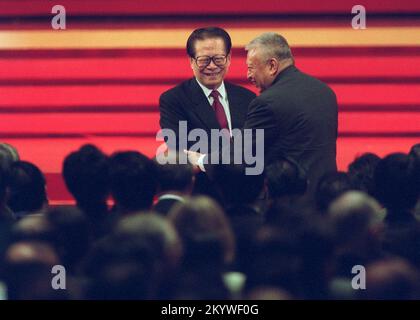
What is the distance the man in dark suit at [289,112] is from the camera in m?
3.25

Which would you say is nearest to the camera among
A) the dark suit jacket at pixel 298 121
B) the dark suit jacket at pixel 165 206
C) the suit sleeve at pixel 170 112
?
the dark suit jacket at pixel 165 206

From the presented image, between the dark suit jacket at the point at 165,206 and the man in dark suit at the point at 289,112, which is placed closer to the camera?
the dark suit jacket at the point at 165,206

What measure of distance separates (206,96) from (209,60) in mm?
191

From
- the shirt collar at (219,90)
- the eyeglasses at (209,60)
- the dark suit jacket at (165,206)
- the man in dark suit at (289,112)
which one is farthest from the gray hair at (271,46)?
the dark suit jacket at (165,206)

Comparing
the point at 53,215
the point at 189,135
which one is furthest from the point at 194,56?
the point at 53,215

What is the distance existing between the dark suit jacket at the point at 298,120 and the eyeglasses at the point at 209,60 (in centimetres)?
23

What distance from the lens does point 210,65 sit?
3.45 meters

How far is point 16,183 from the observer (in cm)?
269

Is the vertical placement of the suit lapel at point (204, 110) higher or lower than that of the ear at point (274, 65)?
lower

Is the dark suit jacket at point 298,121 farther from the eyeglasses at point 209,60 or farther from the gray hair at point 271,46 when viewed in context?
the eyeglasses at point 209,60

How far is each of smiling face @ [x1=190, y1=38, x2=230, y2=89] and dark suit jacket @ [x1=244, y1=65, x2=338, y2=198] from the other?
237mm

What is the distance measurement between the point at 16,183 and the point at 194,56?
104cm

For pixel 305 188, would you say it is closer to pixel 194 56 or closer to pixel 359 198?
pixel 359 198

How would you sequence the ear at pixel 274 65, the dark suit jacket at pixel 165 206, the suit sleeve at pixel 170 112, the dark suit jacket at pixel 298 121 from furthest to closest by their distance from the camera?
1. the suit sleeve at pixel 170 112
2. the ear at pixel 274 65
3. the dark suit jacket at pixel 298 121
4. the dark suit jacket at pixel 165 206
